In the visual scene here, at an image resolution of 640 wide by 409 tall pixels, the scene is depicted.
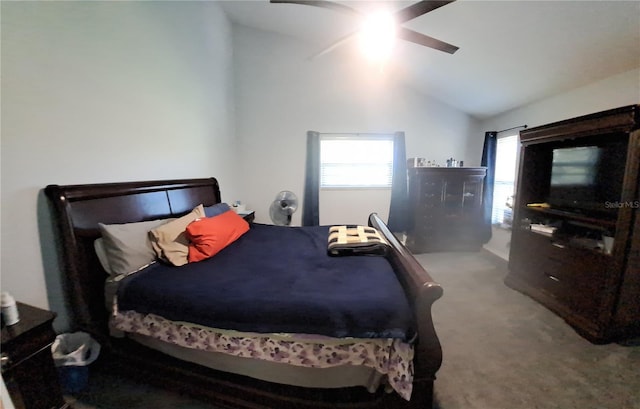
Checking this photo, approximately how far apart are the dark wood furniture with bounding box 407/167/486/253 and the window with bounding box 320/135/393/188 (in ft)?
1.68

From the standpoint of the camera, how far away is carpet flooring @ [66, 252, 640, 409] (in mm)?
1338

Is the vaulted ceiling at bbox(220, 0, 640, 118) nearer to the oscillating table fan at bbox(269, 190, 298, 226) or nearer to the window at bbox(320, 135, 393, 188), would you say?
the window at bbox(320, 135, 393, 188)

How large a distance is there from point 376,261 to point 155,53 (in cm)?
252

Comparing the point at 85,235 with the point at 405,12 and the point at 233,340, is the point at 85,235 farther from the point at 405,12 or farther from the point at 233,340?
the point at 405,12

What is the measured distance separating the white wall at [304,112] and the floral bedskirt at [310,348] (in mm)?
2899

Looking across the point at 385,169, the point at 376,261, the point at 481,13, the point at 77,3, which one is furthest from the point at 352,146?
the point at 77,3

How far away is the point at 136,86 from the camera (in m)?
1.90

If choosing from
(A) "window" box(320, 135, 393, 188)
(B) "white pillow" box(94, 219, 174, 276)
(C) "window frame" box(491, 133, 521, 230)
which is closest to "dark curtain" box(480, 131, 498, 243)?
(C) "window frame" box(491, 133, 521, 230)

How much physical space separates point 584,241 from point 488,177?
1.95 metres

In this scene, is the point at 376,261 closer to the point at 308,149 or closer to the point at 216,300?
the point at 216,300

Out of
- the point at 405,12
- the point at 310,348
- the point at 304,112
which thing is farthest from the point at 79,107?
the point at 304,112

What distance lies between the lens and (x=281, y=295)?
3.87ft

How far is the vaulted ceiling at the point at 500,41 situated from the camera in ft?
5.76

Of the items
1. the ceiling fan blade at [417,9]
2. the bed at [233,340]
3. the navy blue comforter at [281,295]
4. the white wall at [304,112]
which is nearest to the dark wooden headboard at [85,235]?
the bed at [233,340]
